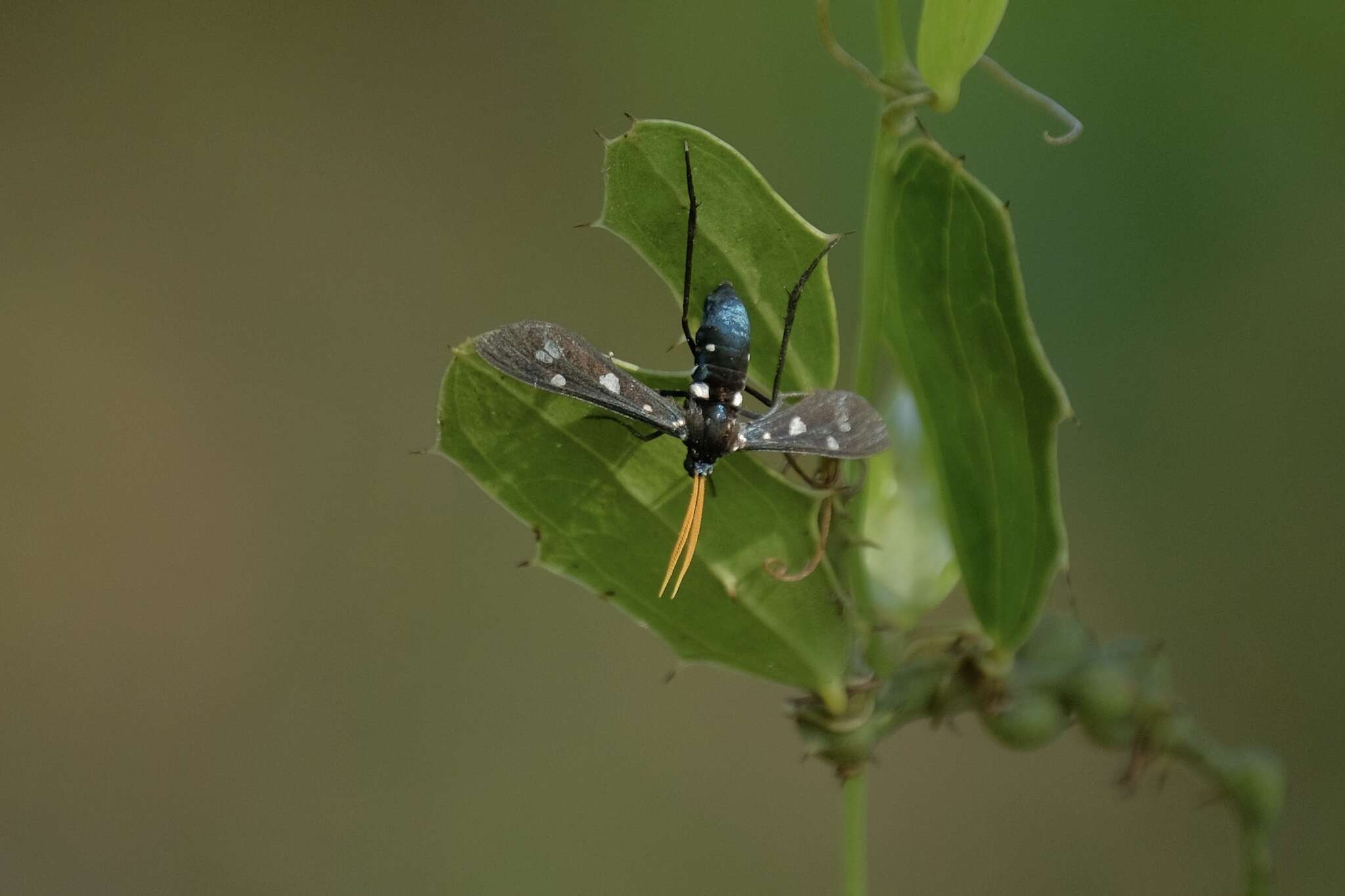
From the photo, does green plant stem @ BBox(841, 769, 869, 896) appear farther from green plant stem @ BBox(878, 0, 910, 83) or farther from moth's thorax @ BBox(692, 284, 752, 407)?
green plant stem @ BBox(878, 0, 910, 83)

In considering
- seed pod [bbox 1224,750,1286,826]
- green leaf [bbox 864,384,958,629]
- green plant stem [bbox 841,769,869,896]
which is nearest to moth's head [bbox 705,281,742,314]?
green leaf [bbox 864,384,958,629]

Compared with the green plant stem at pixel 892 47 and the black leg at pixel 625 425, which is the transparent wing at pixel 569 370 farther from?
the green plant stem at pixel 892 47

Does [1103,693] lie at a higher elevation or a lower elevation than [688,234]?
→ lower

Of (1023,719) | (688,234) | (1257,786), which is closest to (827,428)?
(688,234)

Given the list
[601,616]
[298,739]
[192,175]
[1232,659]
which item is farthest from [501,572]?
[1232,659]

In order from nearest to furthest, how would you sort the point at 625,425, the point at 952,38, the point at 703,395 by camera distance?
the point at 952,38 < the point at 625,425 < the point at 703,395

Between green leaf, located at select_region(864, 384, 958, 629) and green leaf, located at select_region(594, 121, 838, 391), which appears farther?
→ green leaf, located at select_region(864, 384, 958, 629)

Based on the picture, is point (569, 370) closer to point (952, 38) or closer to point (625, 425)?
point (625, 425)
